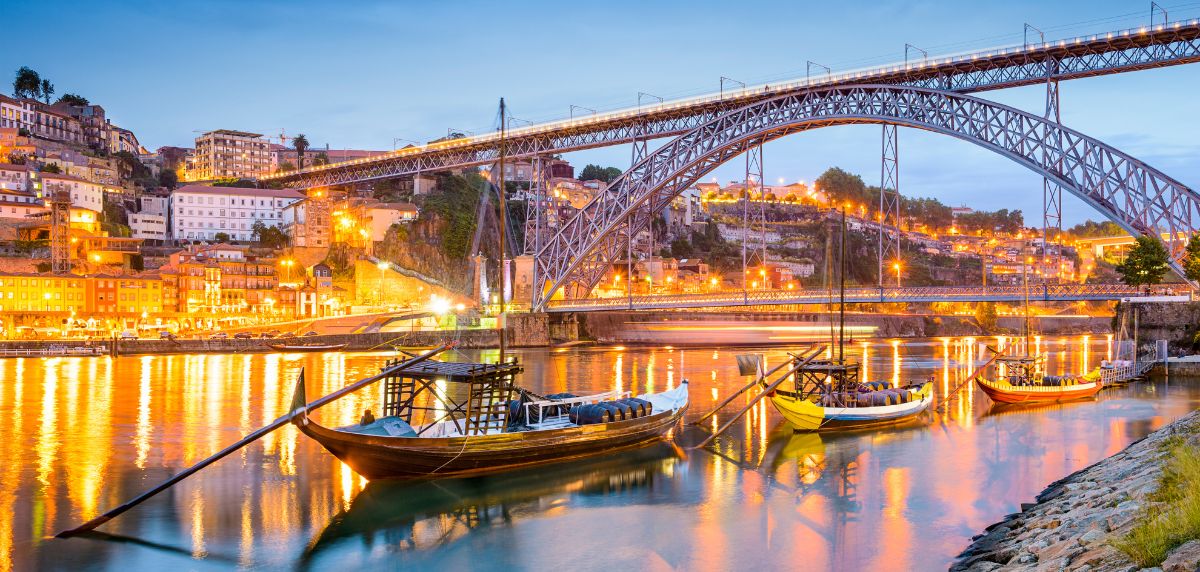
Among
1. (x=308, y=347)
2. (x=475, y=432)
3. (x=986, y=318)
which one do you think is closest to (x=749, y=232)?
(x=986, y=318)

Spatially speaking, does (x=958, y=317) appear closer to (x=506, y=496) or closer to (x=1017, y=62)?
(x=1017, y=62)

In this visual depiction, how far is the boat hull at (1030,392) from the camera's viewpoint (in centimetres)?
2842

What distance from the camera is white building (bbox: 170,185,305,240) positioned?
3255 inches

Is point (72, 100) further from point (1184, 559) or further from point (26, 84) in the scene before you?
point (1184, 559)

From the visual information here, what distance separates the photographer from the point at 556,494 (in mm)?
16906

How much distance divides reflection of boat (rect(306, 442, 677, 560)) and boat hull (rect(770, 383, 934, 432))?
434 cm

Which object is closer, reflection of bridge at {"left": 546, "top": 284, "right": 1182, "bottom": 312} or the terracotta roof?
reflection of bridge at {"left": 546, "top": 284, "right": 1182, "bottom": 312}

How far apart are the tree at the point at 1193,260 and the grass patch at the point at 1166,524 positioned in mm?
29400

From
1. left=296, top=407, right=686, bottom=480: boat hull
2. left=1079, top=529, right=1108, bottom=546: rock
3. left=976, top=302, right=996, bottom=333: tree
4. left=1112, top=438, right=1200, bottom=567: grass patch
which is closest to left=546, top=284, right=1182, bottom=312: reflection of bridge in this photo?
left=976, top=302, right=996, bottom=333: tree

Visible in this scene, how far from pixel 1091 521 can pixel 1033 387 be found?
19401mm

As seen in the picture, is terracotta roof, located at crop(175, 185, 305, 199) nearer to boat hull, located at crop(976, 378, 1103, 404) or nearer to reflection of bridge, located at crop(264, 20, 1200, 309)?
reflection of bridge, located at crop(264, 20, 1200, 309)

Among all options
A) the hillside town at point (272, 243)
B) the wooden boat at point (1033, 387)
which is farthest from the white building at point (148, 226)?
the wooden boat at point (1033, 387)

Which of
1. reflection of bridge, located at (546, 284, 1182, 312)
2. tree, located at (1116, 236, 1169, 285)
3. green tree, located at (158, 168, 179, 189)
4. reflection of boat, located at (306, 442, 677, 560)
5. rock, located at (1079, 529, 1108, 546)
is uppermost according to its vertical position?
green tree, located at (158, 168, 179, 189)

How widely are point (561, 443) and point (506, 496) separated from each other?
2297 millimetres
